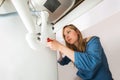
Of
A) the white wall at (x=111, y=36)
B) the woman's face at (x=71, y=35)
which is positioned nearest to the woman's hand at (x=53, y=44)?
the woman's face at (x=71, y=35)

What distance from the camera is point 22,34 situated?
1135 mm

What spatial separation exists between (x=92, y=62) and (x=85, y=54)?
1.9 inches

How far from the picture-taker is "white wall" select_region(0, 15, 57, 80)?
3.52 feet

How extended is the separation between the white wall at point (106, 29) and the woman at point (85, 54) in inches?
13.4

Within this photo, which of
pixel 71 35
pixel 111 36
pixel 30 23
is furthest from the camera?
pixel 111 36

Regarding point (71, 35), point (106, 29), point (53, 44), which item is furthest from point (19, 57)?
point (106, 29)

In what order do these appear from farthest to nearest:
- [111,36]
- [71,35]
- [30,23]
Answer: [111,36] → [71,35] → [30,23]

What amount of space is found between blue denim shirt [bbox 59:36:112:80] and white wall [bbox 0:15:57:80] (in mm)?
166

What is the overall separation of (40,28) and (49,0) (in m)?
0.15

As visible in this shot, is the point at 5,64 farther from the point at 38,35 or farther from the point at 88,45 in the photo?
the point at 88,45

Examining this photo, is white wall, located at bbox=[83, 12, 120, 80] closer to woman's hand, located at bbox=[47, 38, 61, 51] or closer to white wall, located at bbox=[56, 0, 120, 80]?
white wall, located at bbox=[56, 0, 120, 80]

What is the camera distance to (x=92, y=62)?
1.04 meters

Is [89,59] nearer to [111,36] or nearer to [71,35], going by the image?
[71,35]

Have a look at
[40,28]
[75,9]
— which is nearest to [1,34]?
[40,28]
